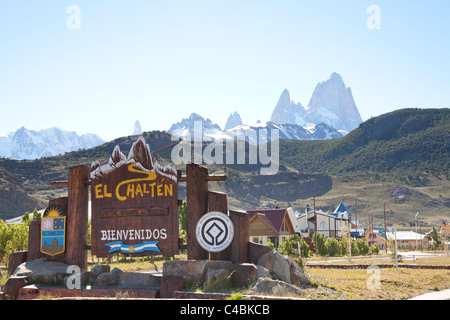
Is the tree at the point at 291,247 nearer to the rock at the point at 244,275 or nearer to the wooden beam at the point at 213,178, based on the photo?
the wooden beam at the point at 213,178

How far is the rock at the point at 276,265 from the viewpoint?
15.7 meters

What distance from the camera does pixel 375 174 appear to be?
183 metres

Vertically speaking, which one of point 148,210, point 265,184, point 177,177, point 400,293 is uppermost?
point 265,184

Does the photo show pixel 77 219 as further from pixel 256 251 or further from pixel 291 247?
pixel 291 247

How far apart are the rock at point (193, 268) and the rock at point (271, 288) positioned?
1.62 m

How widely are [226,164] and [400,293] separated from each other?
597 ft

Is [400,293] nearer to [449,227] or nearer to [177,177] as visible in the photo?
[177,177]

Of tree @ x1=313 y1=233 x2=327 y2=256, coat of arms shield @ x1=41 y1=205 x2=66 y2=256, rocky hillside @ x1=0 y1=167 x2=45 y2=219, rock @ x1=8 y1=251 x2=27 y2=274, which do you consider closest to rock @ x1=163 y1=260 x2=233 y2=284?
coat of arms shield @ x1=41 y1=205 x2=66 y2=256

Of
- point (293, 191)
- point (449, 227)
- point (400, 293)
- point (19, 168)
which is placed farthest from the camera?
point (293, 191)

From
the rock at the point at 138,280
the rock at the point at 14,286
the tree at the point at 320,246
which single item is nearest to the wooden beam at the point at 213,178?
the rock at the point at 138,280

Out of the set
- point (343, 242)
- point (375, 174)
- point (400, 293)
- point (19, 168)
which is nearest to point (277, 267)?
point (400, 293)

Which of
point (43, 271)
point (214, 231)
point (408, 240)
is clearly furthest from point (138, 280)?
point (408, 240)

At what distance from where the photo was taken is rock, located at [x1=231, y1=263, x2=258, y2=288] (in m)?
14.7

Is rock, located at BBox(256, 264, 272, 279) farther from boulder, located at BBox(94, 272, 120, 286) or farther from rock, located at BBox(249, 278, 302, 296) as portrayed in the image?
boulder, located at BBox(94, 272, 120, 286)
